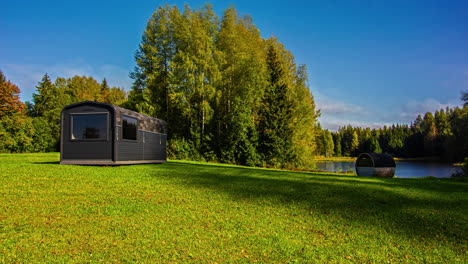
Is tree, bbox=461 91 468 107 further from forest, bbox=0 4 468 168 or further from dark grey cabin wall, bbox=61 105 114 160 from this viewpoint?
dark grey cabin wall, bbox=61 105 114 160

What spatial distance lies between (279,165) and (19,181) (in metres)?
21.7

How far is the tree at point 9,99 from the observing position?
3516 cm

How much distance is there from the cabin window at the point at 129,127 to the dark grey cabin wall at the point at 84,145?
2.20 feet

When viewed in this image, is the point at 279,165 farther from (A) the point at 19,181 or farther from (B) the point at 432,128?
(B) the point at 432,128

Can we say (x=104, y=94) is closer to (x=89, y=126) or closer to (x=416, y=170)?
(x=89, y=126)

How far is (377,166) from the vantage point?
746 inches

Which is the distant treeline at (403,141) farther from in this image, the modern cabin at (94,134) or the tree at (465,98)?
the modern cabin at (94,134)

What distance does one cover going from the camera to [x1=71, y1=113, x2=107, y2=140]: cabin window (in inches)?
486

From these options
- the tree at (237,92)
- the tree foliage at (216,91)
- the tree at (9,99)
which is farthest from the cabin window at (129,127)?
the tree at (9,99)

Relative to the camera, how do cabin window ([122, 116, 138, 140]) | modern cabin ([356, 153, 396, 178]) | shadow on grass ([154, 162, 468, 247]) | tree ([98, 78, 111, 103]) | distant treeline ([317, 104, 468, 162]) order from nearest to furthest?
shadow on grass ([154, 162, 468, 247])
cabin window ([122, 116, 138, 140])
modern cabin ([356, 153, 396, 178])
tree ([98, 78, 111, 103])
distant treeline ([317, 104, 468, 162])

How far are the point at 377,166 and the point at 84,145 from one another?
17.4 m

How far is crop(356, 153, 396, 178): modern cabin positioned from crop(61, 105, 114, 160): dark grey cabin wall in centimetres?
1611

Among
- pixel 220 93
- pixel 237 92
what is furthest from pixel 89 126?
pixel 237 92

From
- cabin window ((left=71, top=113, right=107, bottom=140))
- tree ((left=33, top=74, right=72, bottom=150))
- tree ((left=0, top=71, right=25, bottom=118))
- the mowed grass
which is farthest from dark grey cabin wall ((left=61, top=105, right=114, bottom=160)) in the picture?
tree ((left=33, top=74, right=72, bottom=150))
